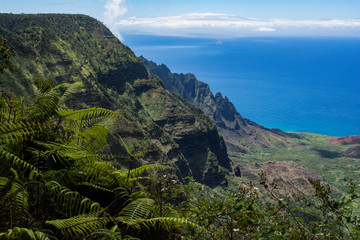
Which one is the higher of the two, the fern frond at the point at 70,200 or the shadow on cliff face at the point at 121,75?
the shadow on cliff face at the point at 121,75

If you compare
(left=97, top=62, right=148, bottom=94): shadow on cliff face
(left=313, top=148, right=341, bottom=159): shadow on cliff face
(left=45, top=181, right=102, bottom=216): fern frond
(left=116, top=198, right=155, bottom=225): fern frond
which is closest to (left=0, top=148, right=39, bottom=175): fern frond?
(left=45, top=181, right=102, bottom=216): fern frond

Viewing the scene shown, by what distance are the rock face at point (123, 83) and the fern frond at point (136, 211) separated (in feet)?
184

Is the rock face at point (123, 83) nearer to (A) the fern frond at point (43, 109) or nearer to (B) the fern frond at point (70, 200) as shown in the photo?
(A) the fern frond at point (43, 109)

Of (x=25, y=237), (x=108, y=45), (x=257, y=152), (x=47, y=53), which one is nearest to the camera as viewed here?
(x=25, y=237)

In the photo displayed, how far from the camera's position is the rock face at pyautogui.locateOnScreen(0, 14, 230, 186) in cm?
6712

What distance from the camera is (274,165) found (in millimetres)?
127625

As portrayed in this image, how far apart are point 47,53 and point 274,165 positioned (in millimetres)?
96485

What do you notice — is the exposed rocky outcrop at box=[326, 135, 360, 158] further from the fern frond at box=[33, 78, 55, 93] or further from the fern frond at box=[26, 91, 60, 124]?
the fern frond at box=[26, 91, 60, 124]

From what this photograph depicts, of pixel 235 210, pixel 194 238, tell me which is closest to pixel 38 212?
pixel 194 238

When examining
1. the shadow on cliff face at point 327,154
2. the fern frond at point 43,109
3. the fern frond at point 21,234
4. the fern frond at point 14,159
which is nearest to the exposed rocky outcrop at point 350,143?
the shadow on cliff face at point 327,154

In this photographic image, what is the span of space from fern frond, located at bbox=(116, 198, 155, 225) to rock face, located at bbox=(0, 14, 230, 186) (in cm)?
5596

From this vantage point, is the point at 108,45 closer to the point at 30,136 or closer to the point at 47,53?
the point at 47,53

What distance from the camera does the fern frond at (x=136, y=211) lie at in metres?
3.42

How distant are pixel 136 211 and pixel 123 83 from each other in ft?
321
